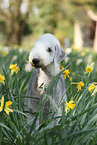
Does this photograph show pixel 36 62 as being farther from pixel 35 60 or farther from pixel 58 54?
pixel 58 54

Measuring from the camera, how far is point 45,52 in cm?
104

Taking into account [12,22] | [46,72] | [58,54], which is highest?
[12,22]

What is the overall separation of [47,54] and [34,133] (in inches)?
16.6

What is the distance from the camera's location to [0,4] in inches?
440

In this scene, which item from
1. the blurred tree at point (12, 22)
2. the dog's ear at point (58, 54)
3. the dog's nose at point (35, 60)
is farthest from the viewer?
the blurred tree at point (12, 22)

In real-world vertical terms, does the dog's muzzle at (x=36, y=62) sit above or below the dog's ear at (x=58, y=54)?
below

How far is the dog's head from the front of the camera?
102 centimetres

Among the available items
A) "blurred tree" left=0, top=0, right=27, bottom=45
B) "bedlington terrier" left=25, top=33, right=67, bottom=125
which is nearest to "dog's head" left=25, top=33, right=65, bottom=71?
"bedlington terrier" left=25, top=33, right=67, bottom=125

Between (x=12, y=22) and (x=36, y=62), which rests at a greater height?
(x=12, y=22)

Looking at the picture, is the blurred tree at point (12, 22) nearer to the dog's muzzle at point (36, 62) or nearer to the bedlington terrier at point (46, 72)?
the bedlington terrier at point (46, 72)

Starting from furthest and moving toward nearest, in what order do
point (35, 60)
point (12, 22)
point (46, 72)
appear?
point (12, 22) < point (46, 72) < point (35, 60)

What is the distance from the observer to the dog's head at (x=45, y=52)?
1.02 meters

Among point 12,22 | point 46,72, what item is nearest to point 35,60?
point 46,72

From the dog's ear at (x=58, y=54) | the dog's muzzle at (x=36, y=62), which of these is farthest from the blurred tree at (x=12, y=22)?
the dog's muzzle at (x=36, y=62)
